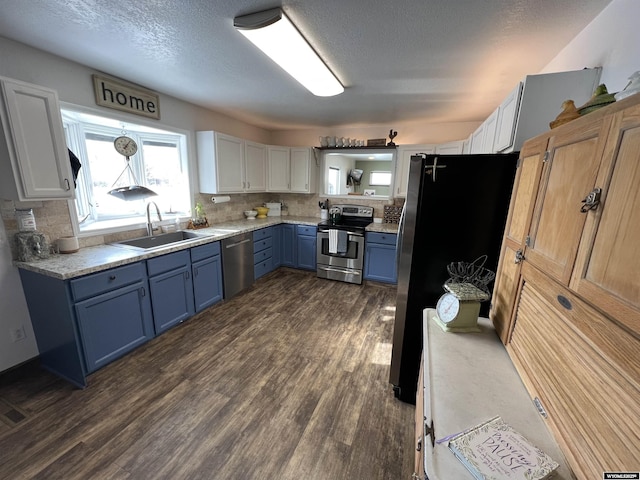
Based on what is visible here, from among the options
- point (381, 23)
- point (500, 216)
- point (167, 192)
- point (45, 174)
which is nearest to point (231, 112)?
point (167, 192)

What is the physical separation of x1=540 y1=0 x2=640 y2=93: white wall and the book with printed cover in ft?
5.22

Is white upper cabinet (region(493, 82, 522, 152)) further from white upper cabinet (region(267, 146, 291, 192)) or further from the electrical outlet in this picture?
the electrical outlet

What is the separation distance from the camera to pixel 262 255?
4.05 m

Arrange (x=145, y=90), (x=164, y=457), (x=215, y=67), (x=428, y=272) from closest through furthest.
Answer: (x=164, y=457)
(x=428, y=272)
(x=215, y=67)
(x=145, y=90)

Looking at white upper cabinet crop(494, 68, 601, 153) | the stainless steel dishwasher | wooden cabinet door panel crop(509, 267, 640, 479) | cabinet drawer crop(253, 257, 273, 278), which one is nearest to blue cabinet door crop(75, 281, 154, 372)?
the stainless steel dishwasher

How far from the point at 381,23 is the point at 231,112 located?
→ 9.02ft

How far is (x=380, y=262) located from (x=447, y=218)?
234 centimetres

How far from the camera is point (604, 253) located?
0.64 m

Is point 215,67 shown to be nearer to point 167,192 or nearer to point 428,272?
point 167,192

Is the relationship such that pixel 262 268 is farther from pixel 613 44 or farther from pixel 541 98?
pixel 613 44

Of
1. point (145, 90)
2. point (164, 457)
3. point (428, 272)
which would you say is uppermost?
point (145, 90)

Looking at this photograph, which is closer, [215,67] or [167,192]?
[215,67]

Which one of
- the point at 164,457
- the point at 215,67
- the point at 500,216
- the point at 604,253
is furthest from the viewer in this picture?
the point at 215,67

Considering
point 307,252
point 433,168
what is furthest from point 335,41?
point 307,252
